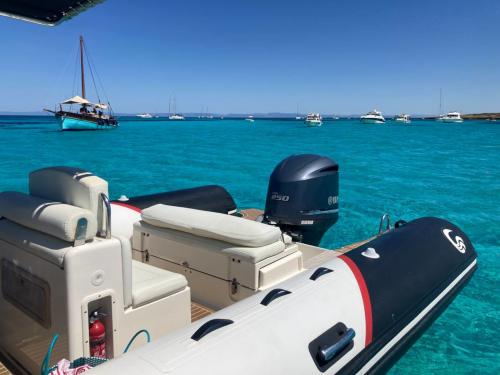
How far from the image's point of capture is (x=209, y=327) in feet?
4.75

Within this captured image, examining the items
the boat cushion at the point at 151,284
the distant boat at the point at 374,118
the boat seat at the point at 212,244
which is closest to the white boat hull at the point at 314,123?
the distant boat at the point at 374,118

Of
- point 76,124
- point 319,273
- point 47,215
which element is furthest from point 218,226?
point 76,124

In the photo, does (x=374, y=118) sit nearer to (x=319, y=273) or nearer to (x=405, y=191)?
(x=405, y=191)

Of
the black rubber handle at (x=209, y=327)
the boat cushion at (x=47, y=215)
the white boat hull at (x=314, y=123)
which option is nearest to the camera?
the black rubber handle at (x=209, y=327)

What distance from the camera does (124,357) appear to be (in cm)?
128

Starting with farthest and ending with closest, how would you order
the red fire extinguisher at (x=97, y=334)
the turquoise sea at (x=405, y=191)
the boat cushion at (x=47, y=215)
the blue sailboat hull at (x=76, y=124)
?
the blue sailboat hull at (x=76, y=124) < the turquoise sea at (x=405, y=191) < the red fire extinguisher at (x=97, y=334) < the boat cushion at (x=47, y=215)

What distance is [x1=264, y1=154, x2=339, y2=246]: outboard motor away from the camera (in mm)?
3629

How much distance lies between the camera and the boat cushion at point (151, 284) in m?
1.80

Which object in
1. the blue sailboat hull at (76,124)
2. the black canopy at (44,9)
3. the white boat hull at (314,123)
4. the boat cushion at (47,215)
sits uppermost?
the white boat hull at (314,123)

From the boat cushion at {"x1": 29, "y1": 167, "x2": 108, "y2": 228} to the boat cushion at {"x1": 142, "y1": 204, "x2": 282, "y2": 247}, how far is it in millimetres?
786

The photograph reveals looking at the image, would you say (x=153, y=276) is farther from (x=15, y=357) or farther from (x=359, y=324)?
(x=359, y=324)

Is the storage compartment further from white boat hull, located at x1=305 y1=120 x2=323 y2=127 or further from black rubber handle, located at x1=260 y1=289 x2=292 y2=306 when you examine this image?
white boat hull, located at x1=305 y1=120 x2=323 y2=127

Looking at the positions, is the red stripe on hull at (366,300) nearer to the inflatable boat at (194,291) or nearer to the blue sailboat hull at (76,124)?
the inflatable boat at (194,291)

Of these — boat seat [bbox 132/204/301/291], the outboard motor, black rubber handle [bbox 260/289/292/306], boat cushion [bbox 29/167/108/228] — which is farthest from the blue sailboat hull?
black rubber handle [bbox 260/289/292/306]
